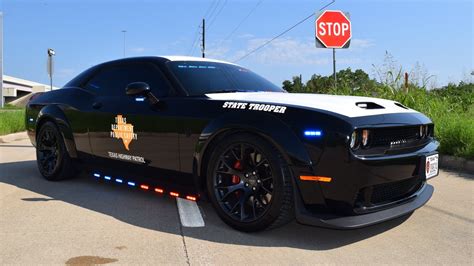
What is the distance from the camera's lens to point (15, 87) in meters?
90.0

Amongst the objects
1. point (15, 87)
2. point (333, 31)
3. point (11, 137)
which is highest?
point (15, 87)

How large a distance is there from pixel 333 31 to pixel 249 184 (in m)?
9.82

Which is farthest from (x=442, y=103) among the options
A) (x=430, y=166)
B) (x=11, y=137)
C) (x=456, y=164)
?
(x=11, y=137)

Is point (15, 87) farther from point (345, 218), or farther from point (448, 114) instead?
point (345, 218)

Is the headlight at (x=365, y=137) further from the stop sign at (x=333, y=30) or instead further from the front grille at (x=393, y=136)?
the stop sign at (x=333, y=30)

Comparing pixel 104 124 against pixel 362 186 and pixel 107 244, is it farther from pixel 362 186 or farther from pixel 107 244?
pixel 362 186

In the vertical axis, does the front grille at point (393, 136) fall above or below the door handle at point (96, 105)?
below

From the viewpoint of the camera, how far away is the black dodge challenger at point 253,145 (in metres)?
3.13

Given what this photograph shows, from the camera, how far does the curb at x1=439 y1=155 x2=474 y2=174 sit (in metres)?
6.24

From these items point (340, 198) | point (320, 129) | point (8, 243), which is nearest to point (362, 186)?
point (340, 198)

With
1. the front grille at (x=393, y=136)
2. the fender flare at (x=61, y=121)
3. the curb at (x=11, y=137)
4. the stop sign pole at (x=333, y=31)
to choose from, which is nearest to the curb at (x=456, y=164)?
the front grille at (x=393, y=136)

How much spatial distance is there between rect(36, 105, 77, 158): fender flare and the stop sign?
831 centimetres

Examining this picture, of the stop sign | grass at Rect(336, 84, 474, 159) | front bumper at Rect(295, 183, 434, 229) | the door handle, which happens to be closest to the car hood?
front bumper at Rect(295, 183, 434, 229)

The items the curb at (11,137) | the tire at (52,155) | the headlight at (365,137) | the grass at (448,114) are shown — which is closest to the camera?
the headlight at (365,137)
